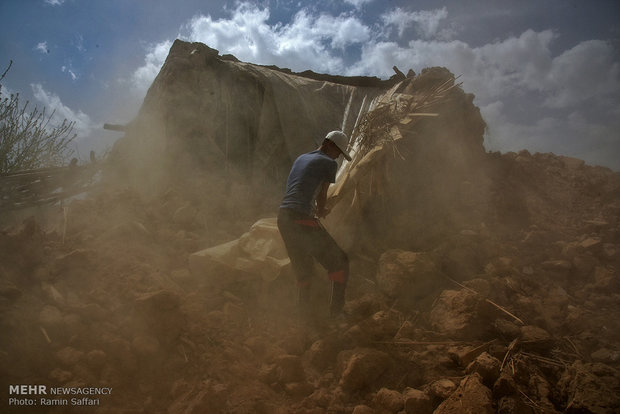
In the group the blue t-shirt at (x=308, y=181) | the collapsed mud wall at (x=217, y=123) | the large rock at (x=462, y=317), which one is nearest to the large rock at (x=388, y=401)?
the large rock at (x=462, y=317)

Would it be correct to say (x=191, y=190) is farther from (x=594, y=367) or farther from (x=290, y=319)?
(x=594, y=367)

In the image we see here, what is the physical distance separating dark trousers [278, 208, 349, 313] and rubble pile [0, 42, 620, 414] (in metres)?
0.30

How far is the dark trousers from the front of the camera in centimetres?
293

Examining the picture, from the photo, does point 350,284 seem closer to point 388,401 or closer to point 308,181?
point 308,181

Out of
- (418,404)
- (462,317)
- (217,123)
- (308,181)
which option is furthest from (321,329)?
(217,123)

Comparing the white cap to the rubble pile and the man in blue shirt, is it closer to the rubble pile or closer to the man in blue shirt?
the man in blue shirt

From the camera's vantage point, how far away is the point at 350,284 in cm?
356

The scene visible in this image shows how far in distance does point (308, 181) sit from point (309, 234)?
54 cm

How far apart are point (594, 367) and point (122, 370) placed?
347 cm

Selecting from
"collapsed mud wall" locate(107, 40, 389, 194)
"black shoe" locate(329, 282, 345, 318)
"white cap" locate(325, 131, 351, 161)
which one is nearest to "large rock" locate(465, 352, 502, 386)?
"black shoe" locate(329, 282, 345, 318)

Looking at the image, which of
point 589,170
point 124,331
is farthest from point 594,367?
point 589,170

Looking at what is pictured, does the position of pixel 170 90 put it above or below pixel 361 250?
above

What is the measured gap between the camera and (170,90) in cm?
557

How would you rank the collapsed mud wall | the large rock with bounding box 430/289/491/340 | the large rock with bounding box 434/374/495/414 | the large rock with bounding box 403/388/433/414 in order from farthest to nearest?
the collapsed mud wall < the large rock with bounding box 430/289/491/340 < the large rock with bounding box 403/388/433/414 < the large rock with bounding box 434/374/495/414
